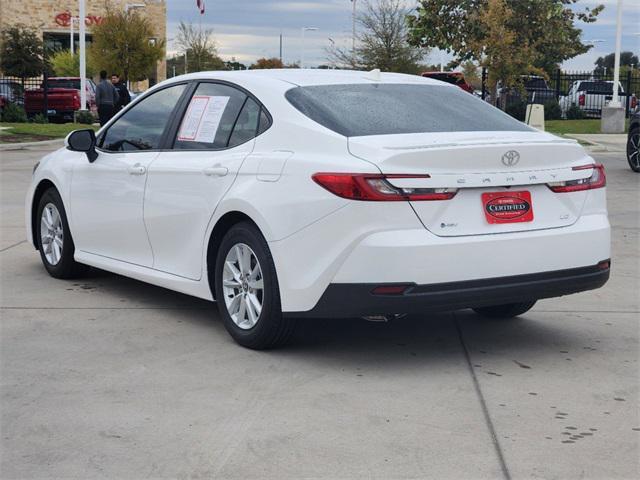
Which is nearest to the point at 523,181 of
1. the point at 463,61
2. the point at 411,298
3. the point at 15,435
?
the point at 411,298

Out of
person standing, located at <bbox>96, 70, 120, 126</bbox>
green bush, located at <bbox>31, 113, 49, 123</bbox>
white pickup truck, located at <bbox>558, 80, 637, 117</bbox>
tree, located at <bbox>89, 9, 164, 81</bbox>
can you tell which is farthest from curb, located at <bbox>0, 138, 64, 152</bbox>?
tree, located at <bbox>89, 9, 164, 81</bbox>

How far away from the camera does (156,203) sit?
6.93 meters

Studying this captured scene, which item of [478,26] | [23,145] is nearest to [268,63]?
[478,26]

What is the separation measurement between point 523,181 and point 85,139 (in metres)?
3.38

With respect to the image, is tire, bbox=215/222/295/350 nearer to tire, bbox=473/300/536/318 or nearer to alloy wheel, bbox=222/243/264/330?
alloy wheel, bbox=222/243/264/330

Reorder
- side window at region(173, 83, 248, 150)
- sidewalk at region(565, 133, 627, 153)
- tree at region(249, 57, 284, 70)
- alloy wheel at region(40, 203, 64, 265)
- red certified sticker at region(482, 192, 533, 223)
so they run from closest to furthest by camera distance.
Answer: red certified sticker at region(482, 192, 533, 223) → side window at region(173, 83, 248, 150) → alloy wheel at region(40, 203, 64, 265) → sidewalk at region(565, 133, 627, 153) → tree at region(249, 57, 284, 70)

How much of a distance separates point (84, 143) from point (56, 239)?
99 cm

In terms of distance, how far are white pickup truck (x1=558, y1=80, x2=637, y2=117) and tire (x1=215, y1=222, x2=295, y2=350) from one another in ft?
126

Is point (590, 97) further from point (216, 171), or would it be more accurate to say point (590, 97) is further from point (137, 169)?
point (216, 171)

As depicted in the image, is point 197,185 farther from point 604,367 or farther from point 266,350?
point 604,367

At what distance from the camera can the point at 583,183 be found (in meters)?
6.09

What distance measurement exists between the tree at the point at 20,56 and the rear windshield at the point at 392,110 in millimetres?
54469

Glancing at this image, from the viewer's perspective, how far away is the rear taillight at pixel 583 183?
19.5ft

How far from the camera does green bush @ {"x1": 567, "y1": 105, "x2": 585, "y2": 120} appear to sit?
42594 mm
